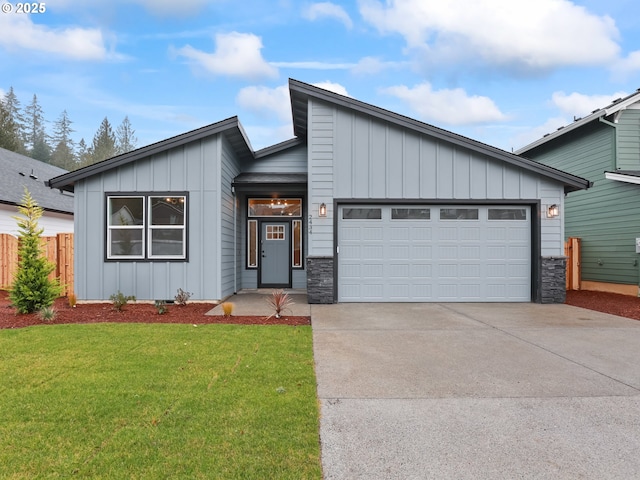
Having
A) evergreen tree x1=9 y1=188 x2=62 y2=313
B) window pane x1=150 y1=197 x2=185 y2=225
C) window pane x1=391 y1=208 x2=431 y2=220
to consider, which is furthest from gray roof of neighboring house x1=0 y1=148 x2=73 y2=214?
window pane x1=391 y1=208 x2=431 y2=220

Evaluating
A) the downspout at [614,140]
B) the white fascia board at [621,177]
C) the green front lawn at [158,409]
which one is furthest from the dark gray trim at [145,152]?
the downspout at [614,140]

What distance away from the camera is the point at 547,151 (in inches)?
508

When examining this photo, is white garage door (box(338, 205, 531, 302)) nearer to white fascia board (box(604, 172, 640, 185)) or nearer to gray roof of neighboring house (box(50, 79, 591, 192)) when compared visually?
gray roof of neighboring house (box(50, 79, 591, 192))

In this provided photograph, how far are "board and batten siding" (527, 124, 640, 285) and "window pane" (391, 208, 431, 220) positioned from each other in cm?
607

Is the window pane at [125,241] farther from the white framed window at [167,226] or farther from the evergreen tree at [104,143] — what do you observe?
the evergreen tree at [104,143]

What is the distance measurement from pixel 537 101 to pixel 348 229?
21958 millimetres

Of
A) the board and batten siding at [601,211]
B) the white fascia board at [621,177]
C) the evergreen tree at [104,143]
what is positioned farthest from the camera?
the evergreen tree at [104,143]

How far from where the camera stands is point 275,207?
10383mm

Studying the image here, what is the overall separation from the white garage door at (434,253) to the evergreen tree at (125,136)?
48874mm

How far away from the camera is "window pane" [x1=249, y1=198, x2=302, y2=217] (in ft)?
33.8

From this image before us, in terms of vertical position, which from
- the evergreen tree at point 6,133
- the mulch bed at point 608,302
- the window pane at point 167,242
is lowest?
the mulch bed at point 608,302

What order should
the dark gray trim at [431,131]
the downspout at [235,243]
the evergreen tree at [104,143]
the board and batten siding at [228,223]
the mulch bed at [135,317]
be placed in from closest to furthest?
the mulch bed at [135,317] → the dark gray trim at [431,131] → the board and batten siding at [228,223] → the downspout at [235,243] → the evergreen tree at [104,143]

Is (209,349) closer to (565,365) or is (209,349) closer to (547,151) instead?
(565,365)

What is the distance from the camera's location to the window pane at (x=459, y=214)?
27.2ft
